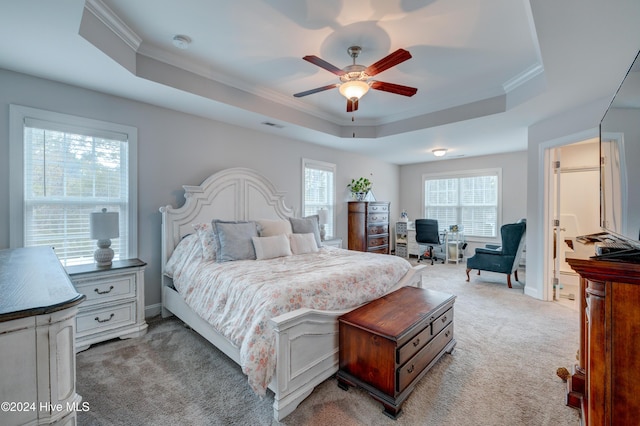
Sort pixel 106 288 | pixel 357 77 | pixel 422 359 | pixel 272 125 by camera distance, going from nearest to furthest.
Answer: pixel 422 359, pixel 357 77, pixel 106 288, pixel 272 125

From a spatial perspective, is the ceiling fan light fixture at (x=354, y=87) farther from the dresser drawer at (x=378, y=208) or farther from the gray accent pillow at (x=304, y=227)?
the dresser drawer at (x=378, y=208)

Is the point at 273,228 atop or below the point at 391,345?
atop

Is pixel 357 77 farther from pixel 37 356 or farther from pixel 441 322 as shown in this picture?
pixel 37 356

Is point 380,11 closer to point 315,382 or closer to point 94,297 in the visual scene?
point 315,382

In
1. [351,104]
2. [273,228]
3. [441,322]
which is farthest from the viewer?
[273,228]

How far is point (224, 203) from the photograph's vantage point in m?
3.69

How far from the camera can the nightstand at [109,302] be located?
2.41 metres

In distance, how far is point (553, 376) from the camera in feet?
6.97

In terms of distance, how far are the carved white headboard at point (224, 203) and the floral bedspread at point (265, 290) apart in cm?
59

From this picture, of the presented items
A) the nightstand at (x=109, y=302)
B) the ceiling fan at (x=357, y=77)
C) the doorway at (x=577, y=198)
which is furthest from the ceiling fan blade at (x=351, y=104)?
the doorway at (x=577, y=198)

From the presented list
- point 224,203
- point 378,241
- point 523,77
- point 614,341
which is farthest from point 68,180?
point 378,241

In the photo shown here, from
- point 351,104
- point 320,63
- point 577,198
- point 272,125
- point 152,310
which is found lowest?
point 152,310

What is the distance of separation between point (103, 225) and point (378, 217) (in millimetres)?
4692

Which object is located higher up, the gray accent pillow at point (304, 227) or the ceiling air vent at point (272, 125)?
the ceiling air vent at point (272, 125)
